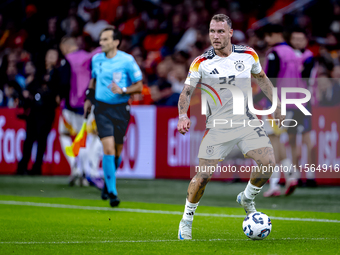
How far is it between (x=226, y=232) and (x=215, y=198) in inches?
148

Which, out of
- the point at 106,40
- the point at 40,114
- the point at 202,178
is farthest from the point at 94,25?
the point at 202,178

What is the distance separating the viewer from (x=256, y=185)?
6191 millimetres

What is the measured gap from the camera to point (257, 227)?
18.9 ft

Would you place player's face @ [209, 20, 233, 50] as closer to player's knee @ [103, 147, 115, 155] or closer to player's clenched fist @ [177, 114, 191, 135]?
player's clenched fist @ [177, 114, 191, 135]

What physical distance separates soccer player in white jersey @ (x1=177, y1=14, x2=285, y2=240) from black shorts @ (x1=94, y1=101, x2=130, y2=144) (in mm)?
3079

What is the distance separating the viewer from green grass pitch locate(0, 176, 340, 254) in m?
5.48

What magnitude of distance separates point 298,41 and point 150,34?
674 cm

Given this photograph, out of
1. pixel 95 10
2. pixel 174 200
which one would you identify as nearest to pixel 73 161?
pixel 174 200

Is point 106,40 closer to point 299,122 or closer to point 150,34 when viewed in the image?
point 299,122

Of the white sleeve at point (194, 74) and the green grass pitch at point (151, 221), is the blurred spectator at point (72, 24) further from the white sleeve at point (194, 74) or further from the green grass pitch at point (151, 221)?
the white sleeve at point (194, 74)

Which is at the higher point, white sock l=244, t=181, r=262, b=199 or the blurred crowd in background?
the blurred crowd in background

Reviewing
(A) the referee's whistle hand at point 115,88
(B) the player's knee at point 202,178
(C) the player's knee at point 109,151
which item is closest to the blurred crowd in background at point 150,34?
(A) the referee's whistle hand at point 115,88

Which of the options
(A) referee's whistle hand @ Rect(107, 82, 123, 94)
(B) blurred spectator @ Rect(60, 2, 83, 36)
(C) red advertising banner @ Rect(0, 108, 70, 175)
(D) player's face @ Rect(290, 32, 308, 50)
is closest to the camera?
(A) referee's whistle hand @ Rect(107, 82, 123, 94)

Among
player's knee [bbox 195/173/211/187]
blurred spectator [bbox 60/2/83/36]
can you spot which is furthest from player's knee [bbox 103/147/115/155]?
blurred spectator [bbox 60/2/83/36]
